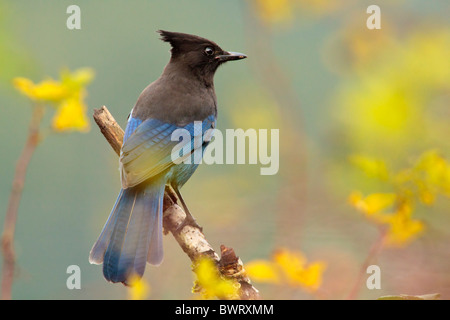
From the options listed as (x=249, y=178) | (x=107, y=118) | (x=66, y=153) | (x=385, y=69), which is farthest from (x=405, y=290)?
(x=66, y=153)

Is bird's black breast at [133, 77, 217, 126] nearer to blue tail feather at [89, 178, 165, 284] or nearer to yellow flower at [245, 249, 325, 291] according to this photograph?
blue tail feather at [89, 178, 165, 284]

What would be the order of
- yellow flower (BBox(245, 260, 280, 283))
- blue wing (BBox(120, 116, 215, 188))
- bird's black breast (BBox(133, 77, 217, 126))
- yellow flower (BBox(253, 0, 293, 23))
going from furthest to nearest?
yellow flower (BBox(253, 0, 293, 23)) → bird's black breast (BBox(133, 77, 217, 126)) → blue wing (BBox(120, 116, 215, 188)) → yellow flower (BBox(245, 260, 280, 283))

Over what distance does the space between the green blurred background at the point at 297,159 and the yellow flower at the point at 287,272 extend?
0.12 metres

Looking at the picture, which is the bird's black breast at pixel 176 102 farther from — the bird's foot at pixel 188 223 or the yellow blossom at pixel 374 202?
the yellow blossom at pixel 374 202

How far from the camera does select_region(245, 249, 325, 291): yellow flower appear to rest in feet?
8.07

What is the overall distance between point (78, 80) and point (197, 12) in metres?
5.97

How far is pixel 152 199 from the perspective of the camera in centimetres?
344

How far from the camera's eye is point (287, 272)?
8.29 ft

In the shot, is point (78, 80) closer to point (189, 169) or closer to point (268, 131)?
point (189, 169)

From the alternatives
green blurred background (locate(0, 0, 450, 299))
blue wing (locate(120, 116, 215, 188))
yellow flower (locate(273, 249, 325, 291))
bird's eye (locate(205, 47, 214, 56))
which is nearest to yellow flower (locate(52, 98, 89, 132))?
green blurred background (locate(0, 0, 450, 299))

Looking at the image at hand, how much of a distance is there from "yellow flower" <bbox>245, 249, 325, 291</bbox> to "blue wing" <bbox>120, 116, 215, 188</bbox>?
103 centimetres

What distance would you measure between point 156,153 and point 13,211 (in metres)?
1.40

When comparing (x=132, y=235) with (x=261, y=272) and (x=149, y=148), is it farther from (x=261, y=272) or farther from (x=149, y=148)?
(x=261, y=272)

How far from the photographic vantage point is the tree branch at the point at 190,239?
2543 millimetres
